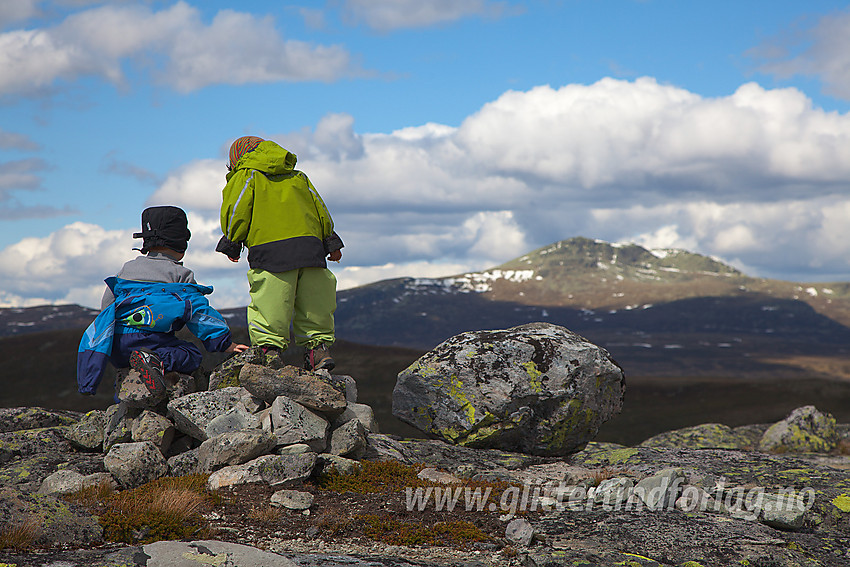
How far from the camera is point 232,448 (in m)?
9.41

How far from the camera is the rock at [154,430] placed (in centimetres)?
1012

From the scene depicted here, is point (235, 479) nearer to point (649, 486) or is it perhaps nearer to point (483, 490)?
point (483, 490)

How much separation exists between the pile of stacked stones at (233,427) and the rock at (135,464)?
0.01 metres

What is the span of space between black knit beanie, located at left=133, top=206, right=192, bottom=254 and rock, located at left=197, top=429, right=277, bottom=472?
3.29m

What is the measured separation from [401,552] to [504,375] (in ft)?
21.1

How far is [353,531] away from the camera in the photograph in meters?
7.64

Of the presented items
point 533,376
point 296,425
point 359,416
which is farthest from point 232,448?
point 533,376

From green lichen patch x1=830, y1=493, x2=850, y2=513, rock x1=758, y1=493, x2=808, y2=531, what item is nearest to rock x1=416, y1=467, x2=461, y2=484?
rock x1=758, y1=493, x2=808, y2=531

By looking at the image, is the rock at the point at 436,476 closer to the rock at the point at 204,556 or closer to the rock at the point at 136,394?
the rock at the point at 204,556

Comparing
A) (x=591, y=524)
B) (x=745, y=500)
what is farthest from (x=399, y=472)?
(x=745, y=500)

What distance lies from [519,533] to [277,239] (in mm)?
5990

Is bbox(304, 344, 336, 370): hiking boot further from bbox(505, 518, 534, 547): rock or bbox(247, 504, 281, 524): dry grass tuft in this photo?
bbox(505, 518, 534, 547): rock

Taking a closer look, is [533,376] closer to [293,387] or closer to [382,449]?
[382,449]

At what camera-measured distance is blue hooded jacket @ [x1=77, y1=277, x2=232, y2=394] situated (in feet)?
33.2
